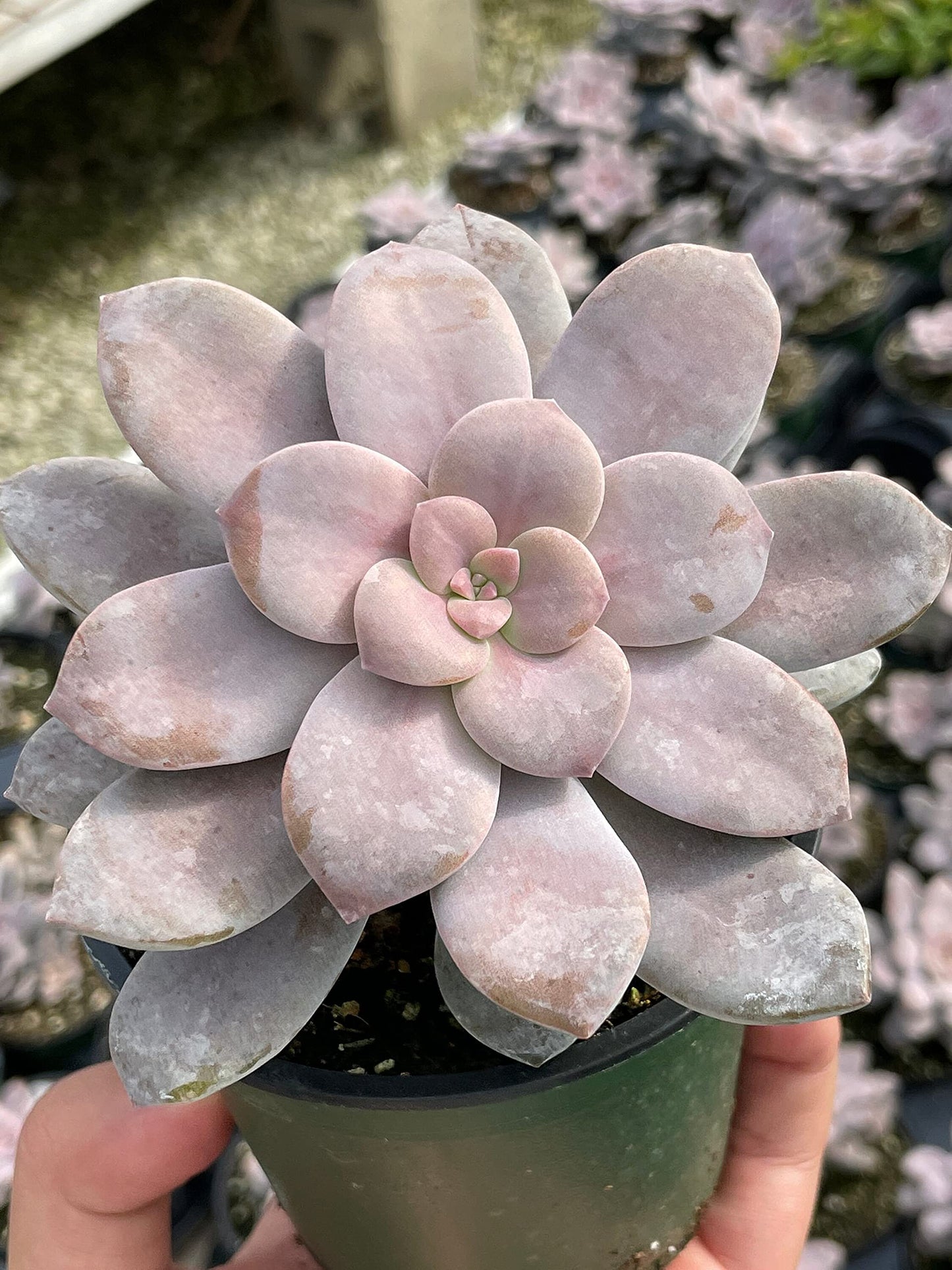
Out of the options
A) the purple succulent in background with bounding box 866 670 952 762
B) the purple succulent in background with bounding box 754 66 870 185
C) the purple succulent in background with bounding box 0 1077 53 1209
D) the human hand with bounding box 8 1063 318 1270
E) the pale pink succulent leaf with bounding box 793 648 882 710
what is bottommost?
the purple succulent in background with bounding box 866 670 952 762

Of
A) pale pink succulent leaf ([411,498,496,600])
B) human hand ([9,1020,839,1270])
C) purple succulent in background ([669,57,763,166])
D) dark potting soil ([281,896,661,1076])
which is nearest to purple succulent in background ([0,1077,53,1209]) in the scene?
human hand ([9,1020,839,1270])

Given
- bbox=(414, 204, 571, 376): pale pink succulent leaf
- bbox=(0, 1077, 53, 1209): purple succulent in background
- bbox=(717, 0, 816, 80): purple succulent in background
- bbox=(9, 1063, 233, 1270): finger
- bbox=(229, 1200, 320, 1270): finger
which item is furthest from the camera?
bbox=(717, 0, 816, 80): purple succulent in background

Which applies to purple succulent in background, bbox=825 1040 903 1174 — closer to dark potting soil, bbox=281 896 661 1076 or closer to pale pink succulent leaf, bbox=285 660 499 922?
dark potting soil, bbox=281 896 661 1076

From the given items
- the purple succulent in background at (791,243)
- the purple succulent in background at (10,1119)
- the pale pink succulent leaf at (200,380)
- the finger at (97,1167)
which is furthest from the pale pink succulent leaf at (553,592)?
the purple succulent in background at (791,243)

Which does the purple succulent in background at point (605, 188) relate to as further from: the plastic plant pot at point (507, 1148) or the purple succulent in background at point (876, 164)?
the plastic plant pot at point (507, 1148)

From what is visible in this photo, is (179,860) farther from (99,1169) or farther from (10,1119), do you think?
(10,1119)
